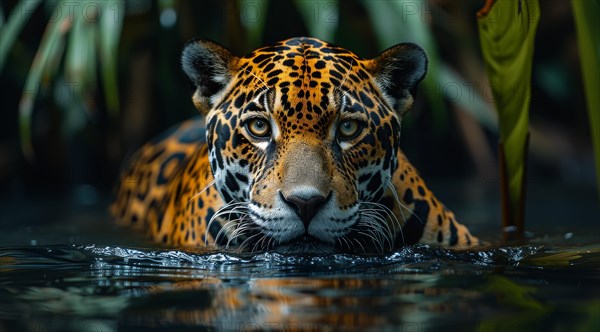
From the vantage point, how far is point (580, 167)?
34.9 ft

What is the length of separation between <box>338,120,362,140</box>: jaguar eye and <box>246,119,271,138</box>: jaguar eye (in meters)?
0.30

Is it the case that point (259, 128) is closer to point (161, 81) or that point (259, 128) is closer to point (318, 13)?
point (318, 13)

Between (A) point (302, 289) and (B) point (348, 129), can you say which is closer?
(A) point (302, 289)

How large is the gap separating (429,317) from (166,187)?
12.0ft

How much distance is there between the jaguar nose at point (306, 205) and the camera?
12.6ft

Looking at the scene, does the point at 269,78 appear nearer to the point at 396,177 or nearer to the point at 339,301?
the point at 396,177

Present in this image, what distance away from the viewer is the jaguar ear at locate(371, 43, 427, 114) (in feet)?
15.0

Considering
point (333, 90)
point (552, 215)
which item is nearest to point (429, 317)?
point (333, 90)

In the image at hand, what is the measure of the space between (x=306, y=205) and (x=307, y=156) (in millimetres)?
270

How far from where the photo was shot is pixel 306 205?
3.85 m

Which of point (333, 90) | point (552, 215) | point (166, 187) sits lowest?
point (552, 215)

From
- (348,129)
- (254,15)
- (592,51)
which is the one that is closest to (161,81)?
(254,15)

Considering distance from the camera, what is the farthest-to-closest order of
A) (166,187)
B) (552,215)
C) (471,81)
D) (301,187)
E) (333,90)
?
(471,81) < (552,215) < (166,187) < (333,90) < (301,187)

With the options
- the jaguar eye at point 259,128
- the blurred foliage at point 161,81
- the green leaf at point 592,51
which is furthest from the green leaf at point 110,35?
the green leaf at point 592,51
